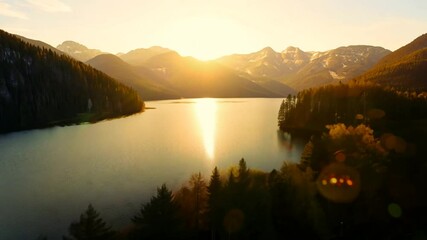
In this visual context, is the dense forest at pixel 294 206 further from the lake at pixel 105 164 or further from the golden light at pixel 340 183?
the lake at pixel 105 164

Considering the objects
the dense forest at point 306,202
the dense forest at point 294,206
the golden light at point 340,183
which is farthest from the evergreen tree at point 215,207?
the golden light at point 340,183

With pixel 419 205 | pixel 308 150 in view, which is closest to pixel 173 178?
pixel 308 150

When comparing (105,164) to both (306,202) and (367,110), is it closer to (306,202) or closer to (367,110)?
(306,202)

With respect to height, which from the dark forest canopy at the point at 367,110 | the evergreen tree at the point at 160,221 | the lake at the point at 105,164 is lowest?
the lake at the point at 105,164

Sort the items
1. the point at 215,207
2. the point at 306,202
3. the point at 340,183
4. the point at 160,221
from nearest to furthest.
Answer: the point at 160,221, the point at 215,207, the point at 306,202, the point at 340,183

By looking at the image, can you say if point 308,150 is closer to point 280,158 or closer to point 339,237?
point 339,237

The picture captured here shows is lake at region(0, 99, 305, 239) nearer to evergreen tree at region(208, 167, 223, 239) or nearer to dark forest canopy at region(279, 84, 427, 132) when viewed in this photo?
evergreen tree at region(208, 167, 223, 239)

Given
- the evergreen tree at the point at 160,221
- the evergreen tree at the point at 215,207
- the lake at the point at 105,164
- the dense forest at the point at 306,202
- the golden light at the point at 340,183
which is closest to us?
the evergreen tree at the point at 160,221

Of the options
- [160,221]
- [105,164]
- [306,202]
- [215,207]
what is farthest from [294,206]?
[105,164]
